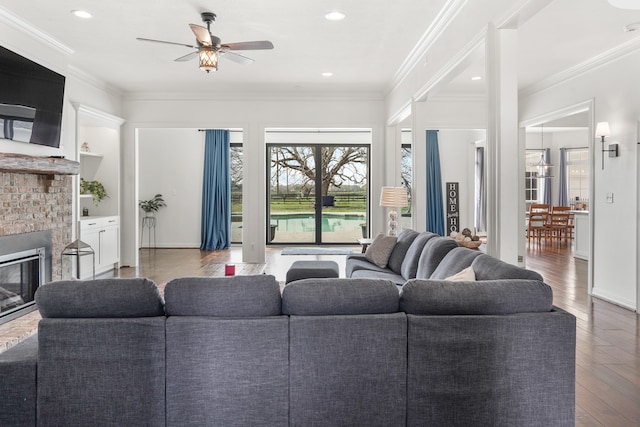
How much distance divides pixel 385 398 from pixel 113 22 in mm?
4536

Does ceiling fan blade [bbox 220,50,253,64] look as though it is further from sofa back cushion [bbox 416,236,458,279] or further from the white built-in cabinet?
the white built-in cabinet

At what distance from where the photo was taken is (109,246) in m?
7.27

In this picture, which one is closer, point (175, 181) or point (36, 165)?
point (36, 165)

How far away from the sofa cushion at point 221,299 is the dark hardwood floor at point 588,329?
1.81 m

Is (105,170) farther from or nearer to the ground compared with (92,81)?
nearer to the ground

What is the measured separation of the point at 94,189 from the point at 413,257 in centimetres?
546

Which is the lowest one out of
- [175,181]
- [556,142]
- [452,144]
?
[175,181]

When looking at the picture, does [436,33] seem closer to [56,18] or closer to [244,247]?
[56,18]

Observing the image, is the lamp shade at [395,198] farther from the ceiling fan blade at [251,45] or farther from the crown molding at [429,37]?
the ceiling fan blade at [251,45]

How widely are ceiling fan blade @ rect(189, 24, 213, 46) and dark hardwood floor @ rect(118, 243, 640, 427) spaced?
11.7 feet

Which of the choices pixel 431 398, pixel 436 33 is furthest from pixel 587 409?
pixel 436 33

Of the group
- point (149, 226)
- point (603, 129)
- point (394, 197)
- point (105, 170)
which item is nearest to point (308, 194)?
Result: point (149, 226)

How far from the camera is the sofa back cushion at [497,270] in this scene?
8.04 ft

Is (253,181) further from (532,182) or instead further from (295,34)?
(532,182)
